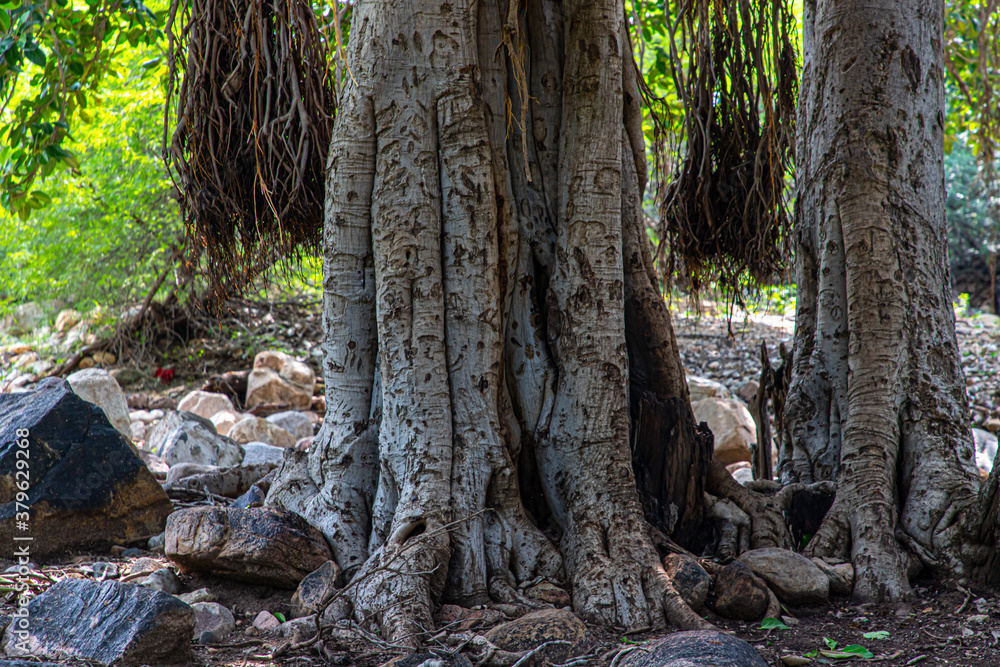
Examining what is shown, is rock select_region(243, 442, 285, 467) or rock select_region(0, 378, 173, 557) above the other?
rock select_region(0, 378, 173, 557)

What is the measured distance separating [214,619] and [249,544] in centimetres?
30

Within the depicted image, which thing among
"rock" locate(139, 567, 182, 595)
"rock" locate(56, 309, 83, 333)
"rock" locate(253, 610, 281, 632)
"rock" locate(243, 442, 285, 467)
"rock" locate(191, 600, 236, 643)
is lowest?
"rock" locate(253, 610, 281, 632)

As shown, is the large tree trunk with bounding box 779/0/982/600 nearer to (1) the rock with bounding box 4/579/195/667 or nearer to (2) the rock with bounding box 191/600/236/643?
(2) the rock with bounding box 191/600/236/643

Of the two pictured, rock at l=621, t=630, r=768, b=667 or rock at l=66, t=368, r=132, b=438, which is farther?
rock at l=66, t=368, r=132, b=438

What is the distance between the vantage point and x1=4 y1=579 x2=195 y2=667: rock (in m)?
2.20

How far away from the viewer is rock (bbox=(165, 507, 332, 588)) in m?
2.82

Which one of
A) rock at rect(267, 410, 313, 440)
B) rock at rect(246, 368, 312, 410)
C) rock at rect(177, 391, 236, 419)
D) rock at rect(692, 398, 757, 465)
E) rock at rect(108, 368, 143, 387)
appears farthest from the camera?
rock at rect(108, 368, 143, 387)

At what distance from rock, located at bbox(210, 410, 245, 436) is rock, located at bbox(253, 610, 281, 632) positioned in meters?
4.63

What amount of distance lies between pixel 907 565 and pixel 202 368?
30.4 feet

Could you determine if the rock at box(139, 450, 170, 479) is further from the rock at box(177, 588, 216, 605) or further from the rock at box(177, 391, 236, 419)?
the rock at box(177, 391, 236, 419)

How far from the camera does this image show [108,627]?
88.4 inches

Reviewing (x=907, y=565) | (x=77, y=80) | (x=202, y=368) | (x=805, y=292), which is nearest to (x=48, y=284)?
(x=202, y=368)

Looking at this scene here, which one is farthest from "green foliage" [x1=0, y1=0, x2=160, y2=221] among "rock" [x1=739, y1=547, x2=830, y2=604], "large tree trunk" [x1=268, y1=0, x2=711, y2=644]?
"rock" [x1=739, y1=547, x2=830, y2=604]

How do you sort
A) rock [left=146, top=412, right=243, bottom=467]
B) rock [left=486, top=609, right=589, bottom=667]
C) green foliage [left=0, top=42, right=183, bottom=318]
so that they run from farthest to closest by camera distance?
green foliage [left=0, top=42, right=183, bottom=318], rock [left=146, top=412, right=243, bottom=467], rock [left=486, top=609, right=589, bottom=667]
